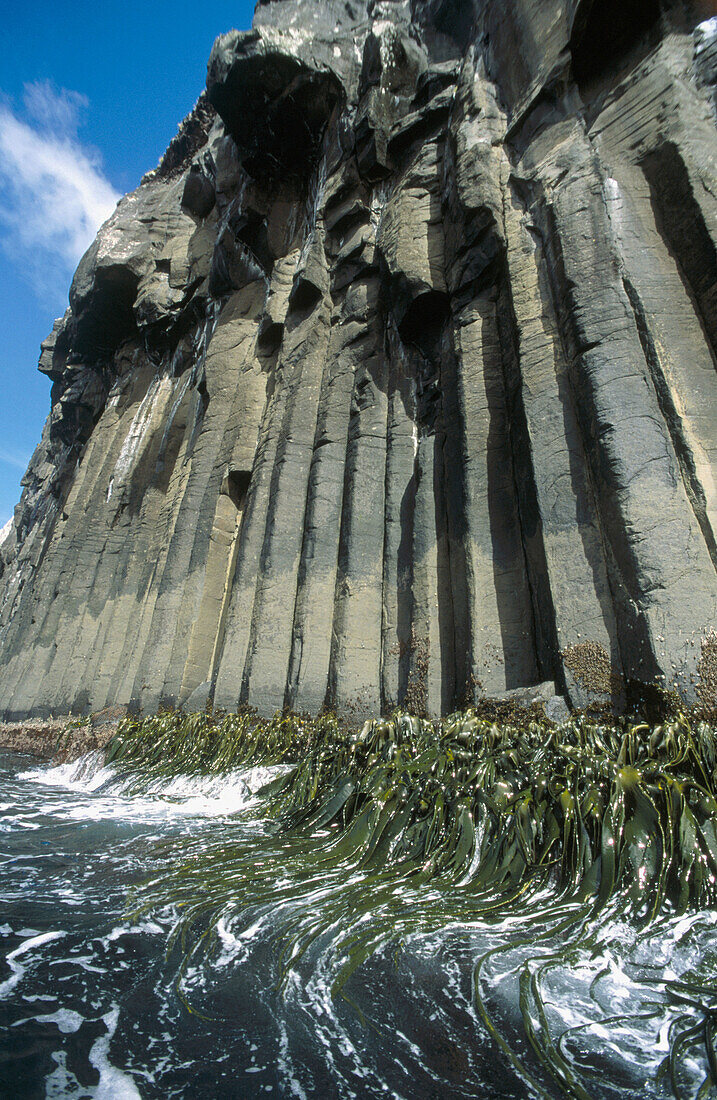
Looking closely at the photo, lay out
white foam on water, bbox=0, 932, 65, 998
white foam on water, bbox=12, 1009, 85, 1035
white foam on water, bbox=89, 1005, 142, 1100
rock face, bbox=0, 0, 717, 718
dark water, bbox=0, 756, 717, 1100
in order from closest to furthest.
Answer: white foam on water, bbox=89, 1005, 142, 1100
dark water, bbox=0, 756, 717, 1100
white foam on water, bbox=12, 1009, 85, 1035
white foam on water, bbox=0, 932, 65, 998
rock face, bbox=0, 0, 717, 718

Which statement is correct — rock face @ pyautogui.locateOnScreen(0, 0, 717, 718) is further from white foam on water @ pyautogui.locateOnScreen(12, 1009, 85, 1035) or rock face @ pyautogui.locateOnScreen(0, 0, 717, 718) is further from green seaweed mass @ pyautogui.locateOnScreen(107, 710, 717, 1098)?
white foam on water @ pyautogui.locateOnScreen(12, 1009, 85, 1035)

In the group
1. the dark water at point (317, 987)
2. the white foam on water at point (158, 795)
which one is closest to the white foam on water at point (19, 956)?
the dark water at point (317, 987)

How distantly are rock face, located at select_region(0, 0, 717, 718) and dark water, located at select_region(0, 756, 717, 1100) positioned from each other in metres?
2.68

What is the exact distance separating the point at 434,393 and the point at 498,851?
6.89m

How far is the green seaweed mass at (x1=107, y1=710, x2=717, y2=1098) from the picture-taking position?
7.41ft

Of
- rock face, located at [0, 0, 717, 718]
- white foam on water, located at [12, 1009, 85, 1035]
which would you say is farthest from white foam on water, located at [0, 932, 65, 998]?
rock face, located at [0, 0, 717, 718]

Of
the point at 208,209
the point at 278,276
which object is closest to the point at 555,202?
the point at 278,276

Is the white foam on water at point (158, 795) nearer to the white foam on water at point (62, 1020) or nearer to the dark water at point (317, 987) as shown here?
the dark water at point (317, 987)

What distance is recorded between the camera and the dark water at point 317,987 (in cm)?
146

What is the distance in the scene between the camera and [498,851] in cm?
309

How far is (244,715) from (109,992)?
5.61 metres

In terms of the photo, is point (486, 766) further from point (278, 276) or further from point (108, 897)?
point (278, 276)

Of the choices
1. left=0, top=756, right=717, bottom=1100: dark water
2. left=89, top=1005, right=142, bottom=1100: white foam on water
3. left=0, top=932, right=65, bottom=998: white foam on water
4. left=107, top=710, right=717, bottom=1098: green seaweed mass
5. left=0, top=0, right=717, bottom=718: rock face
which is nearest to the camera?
left=89, top=1005, right=142, bottom=1100: white foam on water

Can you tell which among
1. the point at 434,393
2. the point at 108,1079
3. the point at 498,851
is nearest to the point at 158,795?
the point at 498,851
